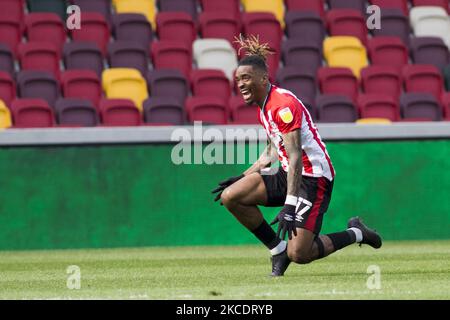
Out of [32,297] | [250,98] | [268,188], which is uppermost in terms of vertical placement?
[250,98]

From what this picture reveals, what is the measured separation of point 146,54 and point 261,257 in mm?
5932

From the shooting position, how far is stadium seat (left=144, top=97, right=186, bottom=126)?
16.7m

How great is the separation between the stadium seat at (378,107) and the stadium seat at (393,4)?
2787mm

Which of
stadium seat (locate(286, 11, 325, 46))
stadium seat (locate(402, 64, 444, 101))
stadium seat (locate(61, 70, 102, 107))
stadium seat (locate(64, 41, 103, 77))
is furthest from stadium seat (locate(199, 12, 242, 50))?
stadium seat (locate(402, 64, 444, 101))

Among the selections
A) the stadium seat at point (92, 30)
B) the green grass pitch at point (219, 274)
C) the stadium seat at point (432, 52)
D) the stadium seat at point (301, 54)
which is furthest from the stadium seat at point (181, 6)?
the green grass pitch at point (219, 274)

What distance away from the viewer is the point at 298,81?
57.6 ft

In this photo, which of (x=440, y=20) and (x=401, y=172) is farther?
(x=440, y=20)

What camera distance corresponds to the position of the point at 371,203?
15.2 metres

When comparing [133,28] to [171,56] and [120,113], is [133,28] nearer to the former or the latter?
[171,56]

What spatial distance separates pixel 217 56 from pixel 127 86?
65.2 inches

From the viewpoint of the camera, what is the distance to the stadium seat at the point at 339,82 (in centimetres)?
1795

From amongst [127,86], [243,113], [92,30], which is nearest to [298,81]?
[243,113]
